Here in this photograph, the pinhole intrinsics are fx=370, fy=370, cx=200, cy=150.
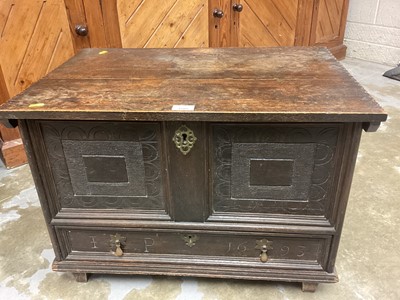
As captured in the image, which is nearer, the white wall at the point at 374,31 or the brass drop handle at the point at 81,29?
the brass drop handle at the point at 81,29

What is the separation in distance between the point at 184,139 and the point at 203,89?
0.20 meters

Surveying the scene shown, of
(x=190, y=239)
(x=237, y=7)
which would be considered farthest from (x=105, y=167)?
(x=237, y=7)

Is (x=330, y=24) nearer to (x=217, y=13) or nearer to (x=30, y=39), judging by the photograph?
(x=217, y=13)

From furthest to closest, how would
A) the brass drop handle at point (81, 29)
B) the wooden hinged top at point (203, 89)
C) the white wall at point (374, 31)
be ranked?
the white wall at point (374, 31), the brass drop handle at point (81, 29), the wooden hinged top at point (203, 89)

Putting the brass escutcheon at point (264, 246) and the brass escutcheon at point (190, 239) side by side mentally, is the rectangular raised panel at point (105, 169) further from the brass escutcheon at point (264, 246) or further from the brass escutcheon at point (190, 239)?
the brass escutcheon at point (264, 246)

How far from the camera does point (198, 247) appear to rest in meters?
1.35

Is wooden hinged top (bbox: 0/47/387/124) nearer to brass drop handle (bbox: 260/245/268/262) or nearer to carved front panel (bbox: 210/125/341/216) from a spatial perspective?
carved front panel (bbox: 210/125/341/216)

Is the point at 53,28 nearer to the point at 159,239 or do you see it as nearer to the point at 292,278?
the point at 159,239

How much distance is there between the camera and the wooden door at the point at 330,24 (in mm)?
3461

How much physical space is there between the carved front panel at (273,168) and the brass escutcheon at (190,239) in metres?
0.13

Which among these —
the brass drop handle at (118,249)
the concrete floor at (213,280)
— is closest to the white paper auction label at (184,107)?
the brass drop handle at (118,249)

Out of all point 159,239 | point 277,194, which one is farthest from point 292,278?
point 159,239

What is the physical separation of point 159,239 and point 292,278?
0.50 meters

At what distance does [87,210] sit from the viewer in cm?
130
